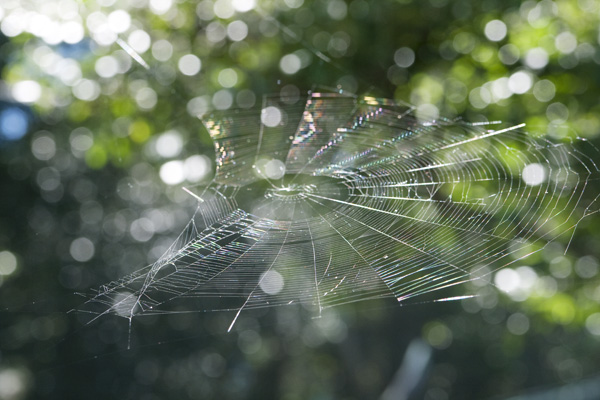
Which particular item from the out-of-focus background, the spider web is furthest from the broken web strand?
the out-of-focus background

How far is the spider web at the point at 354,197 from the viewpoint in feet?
8.02

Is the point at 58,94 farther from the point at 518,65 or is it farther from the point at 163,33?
the point at 518,65

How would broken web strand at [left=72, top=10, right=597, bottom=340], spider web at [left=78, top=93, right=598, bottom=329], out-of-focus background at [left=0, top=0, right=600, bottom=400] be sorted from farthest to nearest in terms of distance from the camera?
out-of-focus background at [left=0, top=0, right=600, bottom=400]
broken web strand at [left=72, top=10, right=597, bottom=340]
spider web at [left=78, top=93, right=598, bottom=329]

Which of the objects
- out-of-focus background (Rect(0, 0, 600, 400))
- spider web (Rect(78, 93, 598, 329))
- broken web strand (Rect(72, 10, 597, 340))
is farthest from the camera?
out-of-focus background (Rect(0, 0, 600, 400))

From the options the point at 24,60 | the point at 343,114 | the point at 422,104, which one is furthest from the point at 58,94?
the point at 422,104

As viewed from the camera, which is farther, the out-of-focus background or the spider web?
the out-of-focus background

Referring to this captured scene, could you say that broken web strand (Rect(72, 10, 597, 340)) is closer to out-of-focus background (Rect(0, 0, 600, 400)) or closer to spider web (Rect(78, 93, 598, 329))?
spider web (Rect(78, 93, 598, 329))

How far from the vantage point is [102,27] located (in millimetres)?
3473

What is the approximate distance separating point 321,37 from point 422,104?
3.16 ft

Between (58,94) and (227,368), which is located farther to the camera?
(227,368)

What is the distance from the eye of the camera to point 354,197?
3.08m

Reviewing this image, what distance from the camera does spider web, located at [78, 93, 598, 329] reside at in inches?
96.2

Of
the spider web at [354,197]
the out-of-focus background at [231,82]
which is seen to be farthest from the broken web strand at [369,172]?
the out-of-focus background at [231,82]

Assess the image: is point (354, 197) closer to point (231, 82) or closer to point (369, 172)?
point (369, 172)
